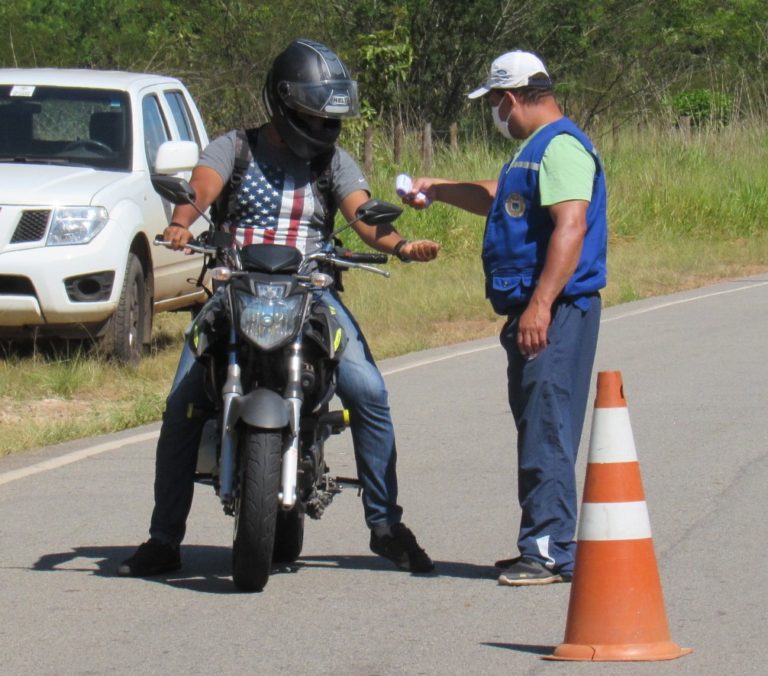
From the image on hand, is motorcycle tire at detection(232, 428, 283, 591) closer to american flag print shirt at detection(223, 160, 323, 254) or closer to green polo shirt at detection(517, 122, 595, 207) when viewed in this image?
american flag print shirt at detection(223, 160, 323, 254)

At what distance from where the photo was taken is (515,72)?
5.88m

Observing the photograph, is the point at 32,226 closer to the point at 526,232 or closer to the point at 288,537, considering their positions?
the point at 288,537

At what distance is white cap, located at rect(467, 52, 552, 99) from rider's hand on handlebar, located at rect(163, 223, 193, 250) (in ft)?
3.91

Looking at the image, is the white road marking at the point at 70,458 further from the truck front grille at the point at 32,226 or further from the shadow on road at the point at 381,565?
the shadow on road at the point at 381,565

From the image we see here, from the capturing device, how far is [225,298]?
5.66 metres

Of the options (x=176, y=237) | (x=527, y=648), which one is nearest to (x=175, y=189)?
(x=176, y=237)

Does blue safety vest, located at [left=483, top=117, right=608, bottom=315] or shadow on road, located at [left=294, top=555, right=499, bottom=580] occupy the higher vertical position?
blue safety vest, located at [left=483, top=117, right=608, bottom=315]

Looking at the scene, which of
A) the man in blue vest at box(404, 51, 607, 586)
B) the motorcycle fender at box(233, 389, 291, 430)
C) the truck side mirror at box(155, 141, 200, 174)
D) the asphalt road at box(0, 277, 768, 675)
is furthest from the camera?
the truck side mirror at box(155, 141, 200, 174)

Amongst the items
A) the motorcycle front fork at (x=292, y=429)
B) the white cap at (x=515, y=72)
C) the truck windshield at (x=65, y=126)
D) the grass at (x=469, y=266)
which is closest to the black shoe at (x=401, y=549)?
the motorcycle front fork at (x=292, y=429)

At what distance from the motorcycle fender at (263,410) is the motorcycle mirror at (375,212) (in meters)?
0.70

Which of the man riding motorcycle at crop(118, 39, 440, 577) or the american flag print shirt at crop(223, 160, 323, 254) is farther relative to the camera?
the american flag print shirt at crop(223, 160, 323, 254)

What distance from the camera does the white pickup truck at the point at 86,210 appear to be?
34.4 feet

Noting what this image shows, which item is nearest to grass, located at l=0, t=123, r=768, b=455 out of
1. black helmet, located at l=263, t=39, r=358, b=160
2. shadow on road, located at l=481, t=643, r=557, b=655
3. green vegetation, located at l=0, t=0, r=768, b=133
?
green vegetation, located at l=0, t=0, r=768, b=133

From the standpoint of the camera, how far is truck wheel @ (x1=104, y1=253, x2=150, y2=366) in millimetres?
10914
